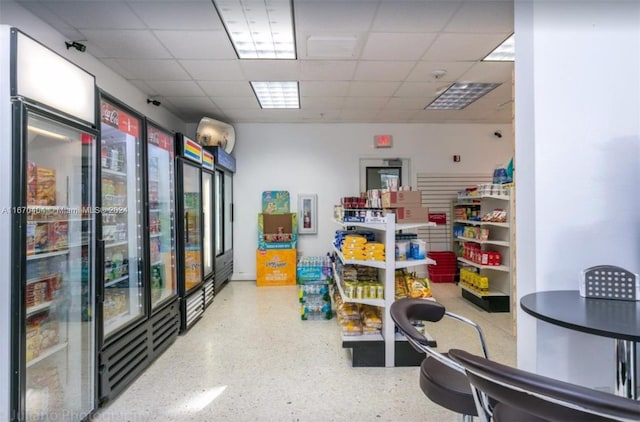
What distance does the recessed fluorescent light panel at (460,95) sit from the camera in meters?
4.34

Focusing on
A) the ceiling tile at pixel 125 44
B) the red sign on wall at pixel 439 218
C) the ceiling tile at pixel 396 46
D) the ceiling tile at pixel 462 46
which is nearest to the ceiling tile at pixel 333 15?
the ceiling tile at pixel 396 46

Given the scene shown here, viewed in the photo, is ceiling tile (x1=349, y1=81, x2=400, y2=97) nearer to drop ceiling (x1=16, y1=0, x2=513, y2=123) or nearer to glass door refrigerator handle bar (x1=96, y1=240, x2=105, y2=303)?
drop ceiling (x1=16, y1=0, x2=513, y2=123)

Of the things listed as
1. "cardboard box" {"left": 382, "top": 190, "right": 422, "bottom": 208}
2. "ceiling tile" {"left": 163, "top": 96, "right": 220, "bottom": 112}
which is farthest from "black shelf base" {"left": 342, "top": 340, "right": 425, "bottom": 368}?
"ceiling tile" {"left": 163, "top": 96, "right": 220, "bottom": 112}

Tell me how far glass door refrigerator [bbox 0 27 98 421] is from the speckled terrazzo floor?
0.46m

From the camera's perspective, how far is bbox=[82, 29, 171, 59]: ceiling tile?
9.62 feet

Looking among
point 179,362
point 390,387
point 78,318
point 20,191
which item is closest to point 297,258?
point 179,362

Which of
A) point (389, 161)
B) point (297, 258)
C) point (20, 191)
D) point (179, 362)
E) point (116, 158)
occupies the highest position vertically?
point (389, 161)

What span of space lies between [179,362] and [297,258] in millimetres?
3278

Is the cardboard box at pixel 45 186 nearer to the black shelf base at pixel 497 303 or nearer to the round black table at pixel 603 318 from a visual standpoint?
the round black table at pixel 603 318

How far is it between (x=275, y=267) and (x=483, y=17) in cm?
469

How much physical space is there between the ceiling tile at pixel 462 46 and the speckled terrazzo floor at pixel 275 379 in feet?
10.4

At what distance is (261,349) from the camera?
121 inches

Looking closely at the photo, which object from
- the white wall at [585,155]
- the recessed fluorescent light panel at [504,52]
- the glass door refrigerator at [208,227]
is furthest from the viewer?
the glass door refrigerator at [208,227]

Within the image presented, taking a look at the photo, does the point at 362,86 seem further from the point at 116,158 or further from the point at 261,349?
the point at 261,349
